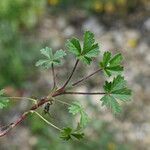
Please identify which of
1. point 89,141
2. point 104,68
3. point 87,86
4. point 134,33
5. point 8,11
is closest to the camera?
point 104,68

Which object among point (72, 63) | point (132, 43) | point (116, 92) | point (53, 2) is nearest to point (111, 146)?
point (72, 63)

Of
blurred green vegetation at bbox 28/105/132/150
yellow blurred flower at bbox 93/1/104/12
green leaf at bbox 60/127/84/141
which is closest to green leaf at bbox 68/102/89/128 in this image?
green leaf at bbox 60/127/84/141

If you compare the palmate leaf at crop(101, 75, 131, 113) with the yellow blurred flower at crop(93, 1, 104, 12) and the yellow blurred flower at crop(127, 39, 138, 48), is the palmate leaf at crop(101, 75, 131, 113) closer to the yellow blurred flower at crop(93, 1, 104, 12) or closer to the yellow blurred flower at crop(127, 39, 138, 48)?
the yellow blurred flower at crop(127, 39, 138, 48)

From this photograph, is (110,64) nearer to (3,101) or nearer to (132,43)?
(3,101)

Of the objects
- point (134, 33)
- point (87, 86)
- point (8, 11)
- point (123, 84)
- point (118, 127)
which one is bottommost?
point (123, 84)

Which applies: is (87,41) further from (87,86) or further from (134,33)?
(134,33)

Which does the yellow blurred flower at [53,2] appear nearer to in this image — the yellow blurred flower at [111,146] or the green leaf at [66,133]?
the yellow blurred flower at [111,146]

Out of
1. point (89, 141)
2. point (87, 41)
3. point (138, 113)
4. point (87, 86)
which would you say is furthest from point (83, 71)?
point (87, 41)
